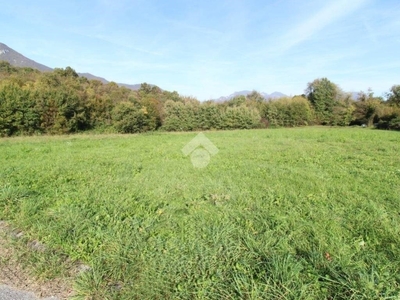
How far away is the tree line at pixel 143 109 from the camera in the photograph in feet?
97.7

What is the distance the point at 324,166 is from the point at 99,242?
Answer: 20.8 ft

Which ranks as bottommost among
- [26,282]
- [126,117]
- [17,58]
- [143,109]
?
[26,282]

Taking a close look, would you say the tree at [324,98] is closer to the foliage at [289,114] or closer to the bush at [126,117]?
the foliage at [289,114]

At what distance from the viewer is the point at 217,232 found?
293 centimetres

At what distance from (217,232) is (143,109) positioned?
3983 centimetres

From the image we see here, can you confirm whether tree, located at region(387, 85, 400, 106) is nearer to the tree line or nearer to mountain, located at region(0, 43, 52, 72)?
the tree line

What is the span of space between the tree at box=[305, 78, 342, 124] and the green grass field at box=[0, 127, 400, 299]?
5078cm

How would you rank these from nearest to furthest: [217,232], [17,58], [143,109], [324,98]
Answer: [217,232] < [143,109] < [324,98] < [17,58]

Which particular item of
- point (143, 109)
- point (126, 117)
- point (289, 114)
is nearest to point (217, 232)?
point (126, 117)

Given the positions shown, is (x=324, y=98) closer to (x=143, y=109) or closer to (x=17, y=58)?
(x=143, y=109)

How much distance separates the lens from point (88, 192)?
4.56 m

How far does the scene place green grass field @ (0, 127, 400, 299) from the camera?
2.11 m

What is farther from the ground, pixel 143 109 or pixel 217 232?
pixel 143 109

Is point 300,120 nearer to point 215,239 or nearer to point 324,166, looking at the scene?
point 324,166
